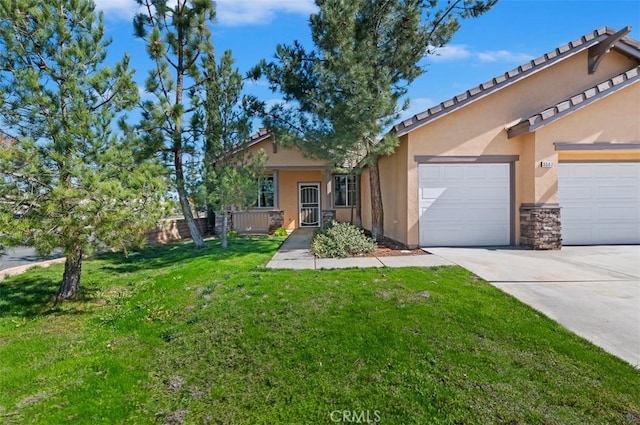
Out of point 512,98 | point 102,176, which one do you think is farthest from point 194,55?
point 512,98

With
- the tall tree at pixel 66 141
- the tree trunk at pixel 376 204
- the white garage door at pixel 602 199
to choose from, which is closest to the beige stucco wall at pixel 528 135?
the tree trunk at pixel 376 204

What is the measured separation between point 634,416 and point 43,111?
26.0 feet

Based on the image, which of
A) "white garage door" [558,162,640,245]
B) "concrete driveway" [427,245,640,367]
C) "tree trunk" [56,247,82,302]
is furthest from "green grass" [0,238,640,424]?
"white garage door" [558,162,640,245]

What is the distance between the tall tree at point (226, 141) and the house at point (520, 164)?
14.9ft

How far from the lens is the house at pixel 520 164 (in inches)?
369

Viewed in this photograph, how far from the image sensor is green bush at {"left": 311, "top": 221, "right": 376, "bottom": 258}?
8.70m

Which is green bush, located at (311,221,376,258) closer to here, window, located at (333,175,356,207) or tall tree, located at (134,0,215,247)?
tall tree, located at (134,0,215,247)

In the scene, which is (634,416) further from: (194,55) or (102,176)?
(194,55)

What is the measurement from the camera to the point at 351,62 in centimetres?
834

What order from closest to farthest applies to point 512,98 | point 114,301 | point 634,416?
point 634,416 < point 114,301 < point 512,98

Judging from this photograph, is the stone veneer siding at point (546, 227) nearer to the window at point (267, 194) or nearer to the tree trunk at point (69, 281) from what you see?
the tree trunk at point (69, 281)

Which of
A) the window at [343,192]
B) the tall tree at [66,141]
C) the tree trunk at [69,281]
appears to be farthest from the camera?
the window at [343,192]

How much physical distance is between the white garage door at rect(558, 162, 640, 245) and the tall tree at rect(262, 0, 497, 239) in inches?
205

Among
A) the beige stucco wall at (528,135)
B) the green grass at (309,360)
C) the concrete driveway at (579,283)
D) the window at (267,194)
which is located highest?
the beige stucco wall at (528,135)
